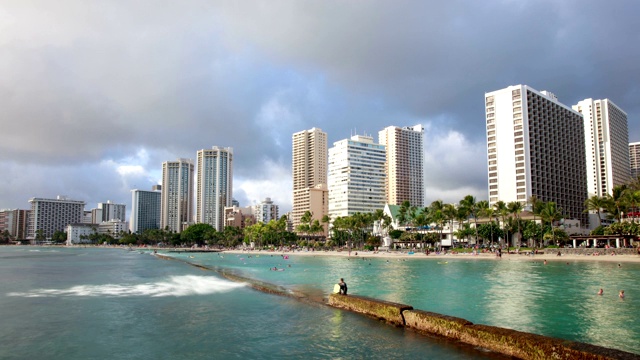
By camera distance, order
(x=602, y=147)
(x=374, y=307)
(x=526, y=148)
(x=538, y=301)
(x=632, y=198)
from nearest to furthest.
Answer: (x=374, y=307) < (x=538, y=301) < (x=632, y=198) < (x=526, y=148) < (x=602, y=147)

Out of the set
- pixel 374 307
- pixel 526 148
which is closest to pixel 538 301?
pixel 374 307

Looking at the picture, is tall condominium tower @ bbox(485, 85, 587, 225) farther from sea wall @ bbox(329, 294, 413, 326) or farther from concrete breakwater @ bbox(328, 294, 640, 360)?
concrete breakwater @ bbox(328, 294, 640, 360)

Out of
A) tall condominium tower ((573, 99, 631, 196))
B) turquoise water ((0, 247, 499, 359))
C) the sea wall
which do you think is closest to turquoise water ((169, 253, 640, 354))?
the sea wall

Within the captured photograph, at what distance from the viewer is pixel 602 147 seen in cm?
18300

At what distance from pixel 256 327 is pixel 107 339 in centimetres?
638

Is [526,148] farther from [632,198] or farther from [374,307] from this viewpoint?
[374,307]

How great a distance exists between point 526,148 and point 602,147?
243 ft

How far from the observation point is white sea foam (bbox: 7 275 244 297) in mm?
33938

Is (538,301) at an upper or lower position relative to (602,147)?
lower

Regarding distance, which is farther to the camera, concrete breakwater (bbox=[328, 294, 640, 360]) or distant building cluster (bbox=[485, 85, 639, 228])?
distant building cluster (bbox=[485, 85, 639, 228])

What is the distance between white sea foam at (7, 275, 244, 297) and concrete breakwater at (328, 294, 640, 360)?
17732mm

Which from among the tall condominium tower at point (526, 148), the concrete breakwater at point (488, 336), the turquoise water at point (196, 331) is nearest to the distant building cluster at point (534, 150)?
the tall condominium tower at point (526, 148)

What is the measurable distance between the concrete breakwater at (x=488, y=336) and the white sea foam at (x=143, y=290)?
58.2ft

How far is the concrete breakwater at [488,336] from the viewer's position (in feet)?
41.0
